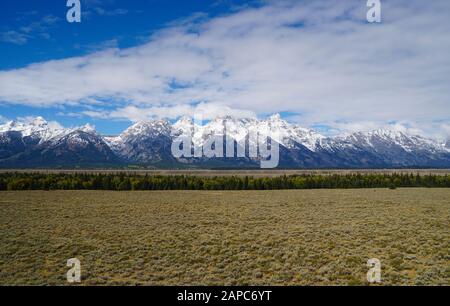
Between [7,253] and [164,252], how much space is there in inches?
393

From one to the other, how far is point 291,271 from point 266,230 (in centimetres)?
1280

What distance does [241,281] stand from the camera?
1673 centimetres
